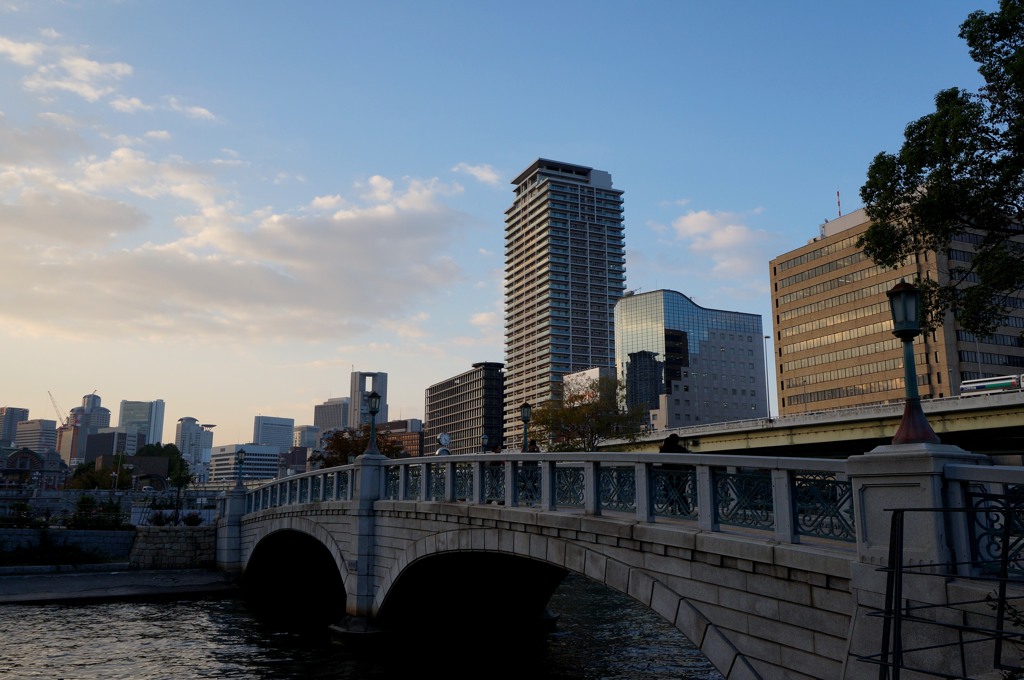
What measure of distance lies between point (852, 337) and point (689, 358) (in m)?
72.2

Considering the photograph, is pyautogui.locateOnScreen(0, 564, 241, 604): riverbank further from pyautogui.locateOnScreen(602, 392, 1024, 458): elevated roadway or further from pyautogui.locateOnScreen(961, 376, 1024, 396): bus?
pyautogui.locateOnScreen(961, 376, 1024, 396): bus

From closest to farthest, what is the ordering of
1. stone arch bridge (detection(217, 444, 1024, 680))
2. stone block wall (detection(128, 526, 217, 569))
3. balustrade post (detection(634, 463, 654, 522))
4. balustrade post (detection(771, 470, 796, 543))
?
stone arch bridge (detection(217, 444, 1024, 680)), balustrade post (detection(771, 470, 796, 543)), balustrade post (detection(634, 463, 654, 522)), stone block wall (detection(128, 526, 217, 569))

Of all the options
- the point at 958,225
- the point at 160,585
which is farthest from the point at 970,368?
the point at 160,585

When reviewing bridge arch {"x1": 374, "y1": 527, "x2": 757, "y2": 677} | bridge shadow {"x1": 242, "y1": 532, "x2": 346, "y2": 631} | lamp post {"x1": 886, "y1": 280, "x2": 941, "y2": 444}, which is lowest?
bridge shadow {"x1": 242, "y1": 532, "x2": 346, "y2": 631}

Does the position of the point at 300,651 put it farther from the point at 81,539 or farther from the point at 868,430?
the point at 868,430

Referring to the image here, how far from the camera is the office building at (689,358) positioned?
548 feet

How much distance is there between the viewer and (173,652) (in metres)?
23.1

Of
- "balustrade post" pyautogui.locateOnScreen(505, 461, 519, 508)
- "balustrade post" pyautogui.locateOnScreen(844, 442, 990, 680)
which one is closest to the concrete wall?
"balustrade post" pyautogui.locateOnScreen(505, 461, 519, 508)

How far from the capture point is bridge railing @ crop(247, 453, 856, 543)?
30.9ft

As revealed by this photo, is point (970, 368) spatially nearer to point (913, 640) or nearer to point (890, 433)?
point (890, 433)

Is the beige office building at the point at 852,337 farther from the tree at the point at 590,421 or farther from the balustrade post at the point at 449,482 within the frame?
the balustrade post at the point at 449,482

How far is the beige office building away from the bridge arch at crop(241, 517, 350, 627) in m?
76.5

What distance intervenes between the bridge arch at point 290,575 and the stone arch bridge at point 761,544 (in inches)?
402

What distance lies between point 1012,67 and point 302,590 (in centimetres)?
3758
